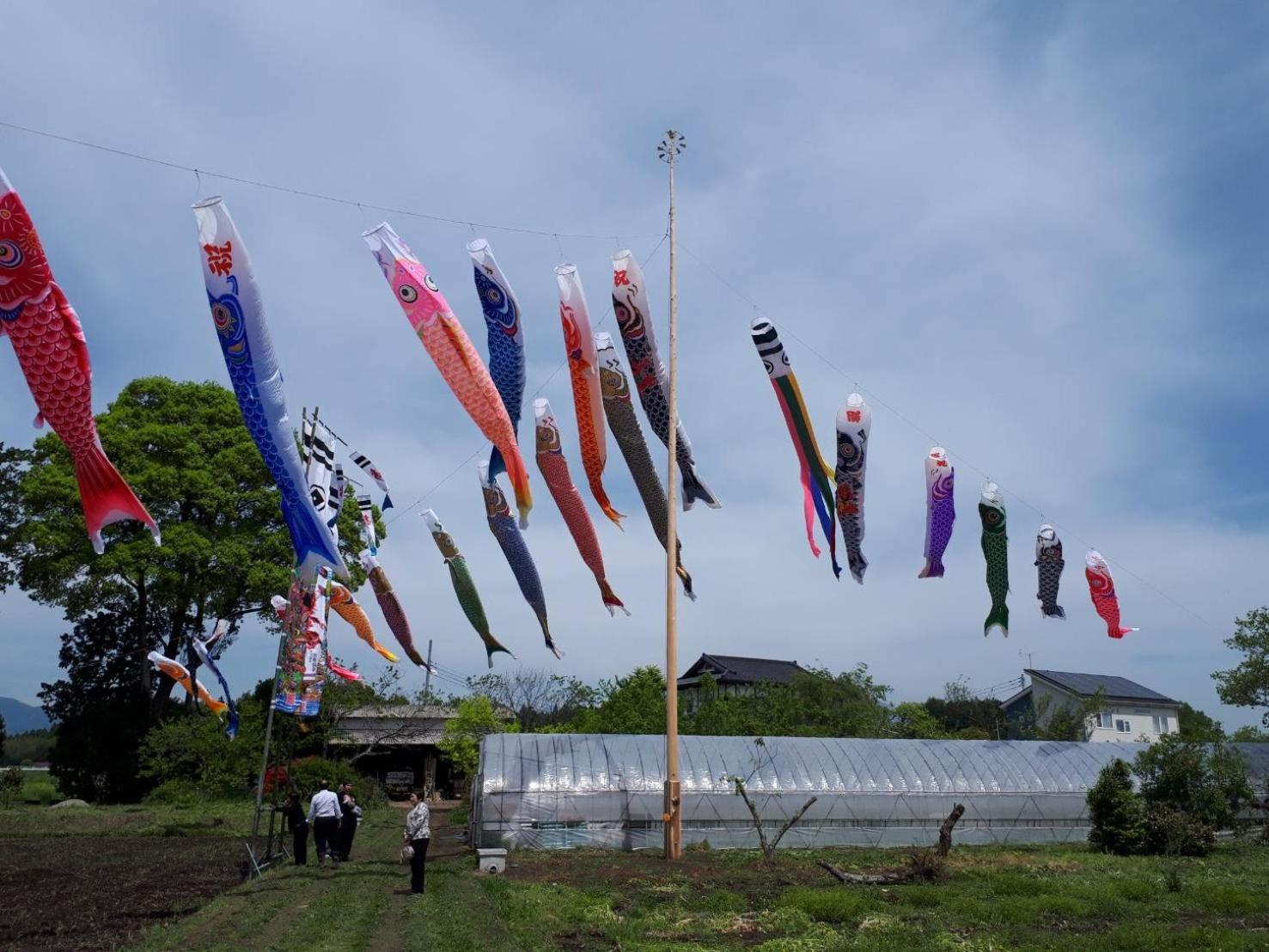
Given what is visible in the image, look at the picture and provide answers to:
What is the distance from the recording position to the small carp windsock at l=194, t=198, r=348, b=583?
36.9 feet

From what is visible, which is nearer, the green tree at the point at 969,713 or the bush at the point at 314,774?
the bush at the point at 314,774

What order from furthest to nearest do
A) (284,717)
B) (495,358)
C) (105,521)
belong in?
(284,717) → (495,358) → (105,521)

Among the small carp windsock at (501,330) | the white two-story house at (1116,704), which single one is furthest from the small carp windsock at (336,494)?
the white two-story house at (1116,704)

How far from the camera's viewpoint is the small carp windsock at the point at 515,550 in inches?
768

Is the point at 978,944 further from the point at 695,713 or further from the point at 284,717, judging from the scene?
the point at 284,717

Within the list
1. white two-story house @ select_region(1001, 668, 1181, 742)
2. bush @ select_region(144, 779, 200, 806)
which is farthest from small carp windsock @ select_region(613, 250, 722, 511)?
white two-story house @ select_region(1001, 668, 1181, 742)

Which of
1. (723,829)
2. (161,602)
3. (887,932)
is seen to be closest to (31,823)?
(161,602)

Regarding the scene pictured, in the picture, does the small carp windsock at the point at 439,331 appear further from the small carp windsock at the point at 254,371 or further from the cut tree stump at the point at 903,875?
the cut tree stump at the point at 903,875

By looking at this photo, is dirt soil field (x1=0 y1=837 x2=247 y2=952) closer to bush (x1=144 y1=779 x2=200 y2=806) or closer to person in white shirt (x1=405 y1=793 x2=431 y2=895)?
person in white shirt (x1=405 y1=793 x2=431 y2=895)

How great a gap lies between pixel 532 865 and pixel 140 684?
2177 cm

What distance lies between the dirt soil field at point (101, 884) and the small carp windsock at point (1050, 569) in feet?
61.7

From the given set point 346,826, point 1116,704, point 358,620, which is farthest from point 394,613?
point 1116,704

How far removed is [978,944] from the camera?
9.86 meters

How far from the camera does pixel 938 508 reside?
21.3 metres
